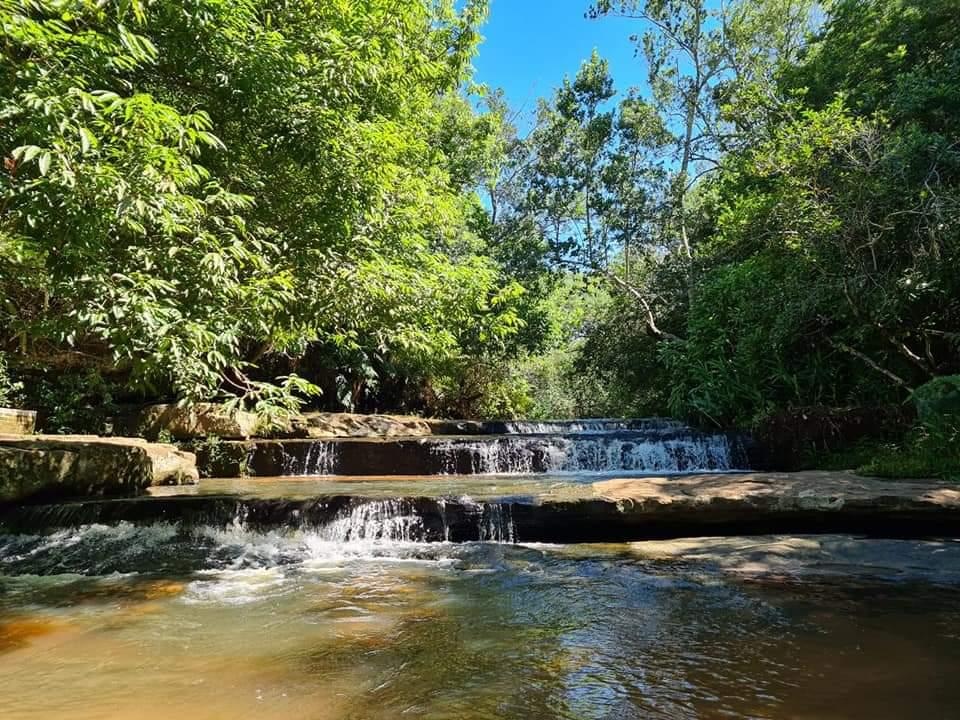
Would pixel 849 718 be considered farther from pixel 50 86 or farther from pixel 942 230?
pixel 942 230

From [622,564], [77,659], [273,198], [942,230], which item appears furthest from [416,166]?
[77,659]

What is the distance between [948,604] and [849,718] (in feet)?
6.97

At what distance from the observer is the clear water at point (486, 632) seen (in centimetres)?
263

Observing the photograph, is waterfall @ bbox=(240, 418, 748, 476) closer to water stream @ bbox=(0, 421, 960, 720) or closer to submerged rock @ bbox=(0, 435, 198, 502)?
submerged rock @ bbox=(0, 435, 198, 502)

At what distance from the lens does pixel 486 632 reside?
355 centimetres

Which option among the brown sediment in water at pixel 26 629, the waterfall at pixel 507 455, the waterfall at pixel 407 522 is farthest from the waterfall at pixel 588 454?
the brown sediment in water at pixel 26 629

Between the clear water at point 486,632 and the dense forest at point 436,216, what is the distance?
5.63 ft

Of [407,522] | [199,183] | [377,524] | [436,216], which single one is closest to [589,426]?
[436,216]

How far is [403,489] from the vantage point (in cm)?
793

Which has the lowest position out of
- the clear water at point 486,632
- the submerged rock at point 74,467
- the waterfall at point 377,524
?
the clear water at point 486,632

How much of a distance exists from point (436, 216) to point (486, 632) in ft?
30.6

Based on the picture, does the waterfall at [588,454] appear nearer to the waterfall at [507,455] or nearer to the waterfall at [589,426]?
the waterfall at [507,455]

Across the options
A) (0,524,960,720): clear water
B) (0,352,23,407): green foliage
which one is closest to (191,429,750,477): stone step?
(0,352,23,407): green foliage

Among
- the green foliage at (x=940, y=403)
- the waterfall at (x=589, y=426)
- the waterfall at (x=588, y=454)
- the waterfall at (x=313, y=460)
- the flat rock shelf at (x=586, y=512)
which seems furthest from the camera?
the waterfall at (x=589, y=426)
